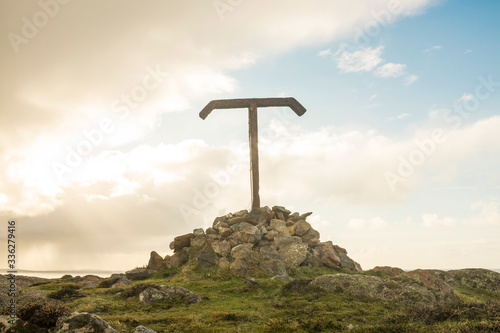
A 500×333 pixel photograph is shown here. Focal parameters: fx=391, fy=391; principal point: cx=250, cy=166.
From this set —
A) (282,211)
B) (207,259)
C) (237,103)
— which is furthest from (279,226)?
(237,103)

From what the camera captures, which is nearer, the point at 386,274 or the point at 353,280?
the point at 353,280

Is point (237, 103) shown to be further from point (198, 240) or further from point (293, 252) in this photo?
point (293, 252)

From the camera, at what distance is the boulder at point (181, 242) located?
2891cm

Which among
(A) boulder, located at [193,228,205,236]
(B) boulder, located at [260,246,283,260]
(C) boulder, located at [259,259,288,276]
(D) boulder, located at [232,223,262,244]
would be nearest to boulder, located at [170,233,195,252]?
(A) boulder, located at [193,228,205,236]

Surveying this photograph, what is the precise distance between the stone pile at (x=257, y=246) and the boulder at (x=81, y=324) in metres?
12.6

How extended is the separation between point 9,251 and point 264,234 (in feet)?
54.8

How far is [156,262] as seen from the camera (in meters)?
28.4

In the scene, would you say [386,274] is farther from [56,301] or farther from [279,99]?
[56,301]

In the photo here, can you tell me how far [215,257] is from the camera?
25625mm

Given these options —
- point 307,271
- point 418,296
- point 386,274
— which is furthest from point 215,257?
point 418,296

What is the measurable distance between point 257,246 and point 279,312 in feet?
36.1

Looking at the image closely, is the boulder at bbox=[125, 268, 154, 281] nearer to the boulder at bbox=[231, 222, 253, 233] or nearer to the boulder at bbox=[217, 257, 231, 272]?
the boulder at bbox=[217, 257, 231, 272]

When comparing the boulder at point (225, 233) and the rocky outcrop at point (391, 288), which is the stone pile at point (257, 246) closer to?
the boulder at point (225, 233)

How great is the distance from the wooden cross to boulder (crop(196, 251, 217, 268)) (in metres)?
5.55
